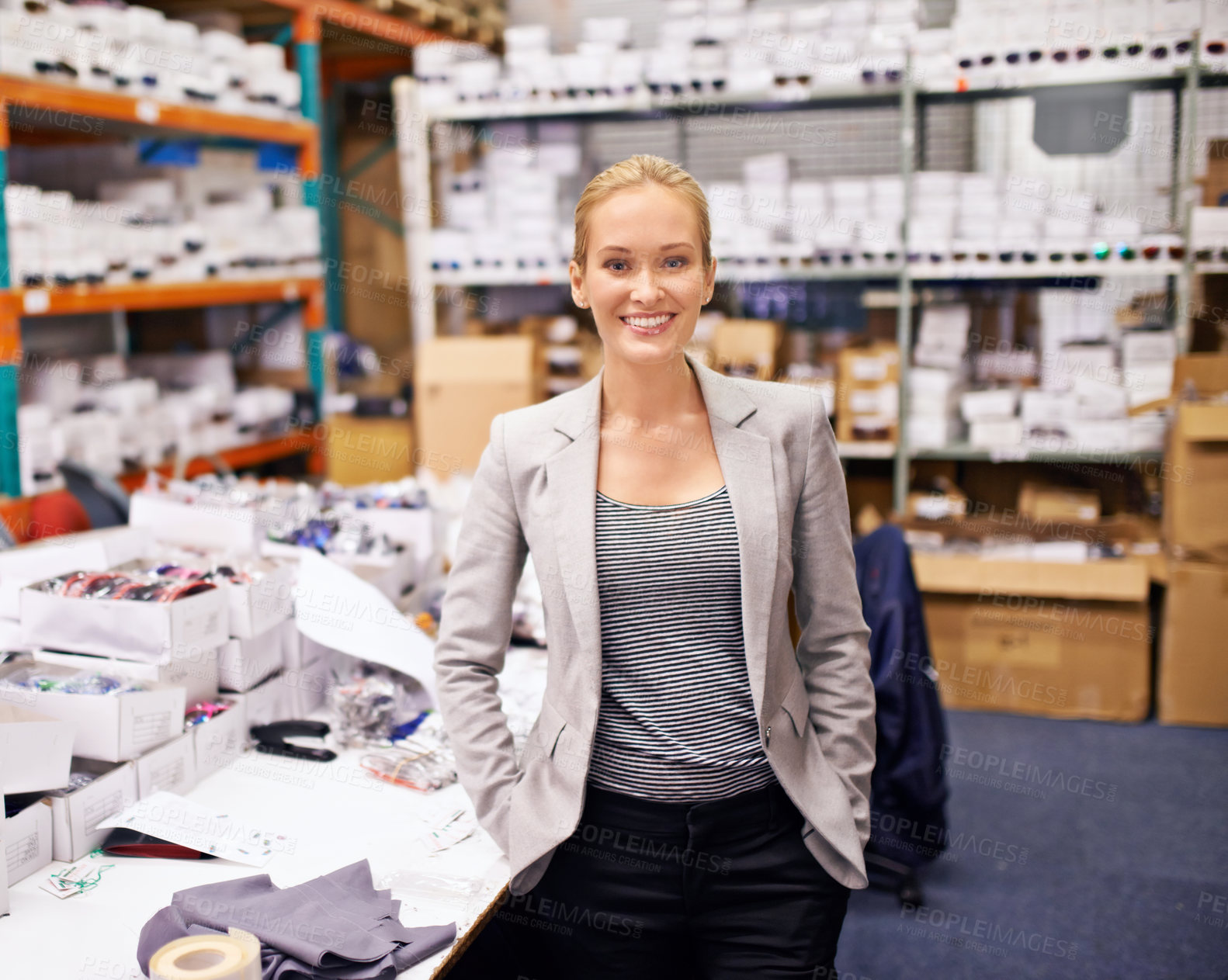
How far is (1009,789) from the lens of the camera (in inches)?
142

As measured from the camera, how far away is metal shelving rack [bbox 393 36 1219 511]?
167 inches

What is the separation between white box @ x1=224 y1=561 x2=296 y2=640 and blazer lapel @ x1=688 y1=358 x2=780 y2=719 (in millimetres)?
992

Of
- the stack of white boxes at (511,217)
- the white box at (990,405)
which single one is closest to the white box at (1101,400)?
the white box at (990,405)

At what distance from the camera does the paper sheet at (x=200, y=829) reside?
1.69 m

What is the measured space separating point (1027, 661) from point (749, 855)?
2.91 m

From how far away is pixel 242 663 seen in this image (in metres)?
2.10

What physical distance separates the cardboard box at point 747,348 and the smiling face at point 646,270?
3.00m

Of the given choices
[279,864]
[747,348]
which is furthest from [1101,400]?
[279,864]

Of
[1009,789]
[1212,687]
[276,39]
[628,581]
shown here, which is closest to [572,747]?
[628,581]

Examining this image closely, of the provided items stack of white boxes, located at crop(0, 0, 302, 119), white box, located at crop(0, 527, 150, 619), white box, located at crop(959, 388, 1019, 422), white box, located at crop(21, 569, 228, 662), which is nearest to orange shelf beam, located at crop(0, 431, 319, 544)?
white box, located at crop(0, 527, 150, 619)

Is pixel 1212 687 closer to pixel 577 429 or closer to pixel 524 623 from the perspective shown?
pixel 524 623

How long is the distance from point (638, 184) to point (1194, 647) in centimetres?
335

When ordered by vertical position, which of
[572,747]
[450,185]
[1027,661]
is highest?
[450,185]

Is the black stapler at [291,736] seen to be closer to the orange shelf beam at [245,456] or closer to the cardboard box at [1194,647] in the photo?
the orange shelf beam at [245,456]
